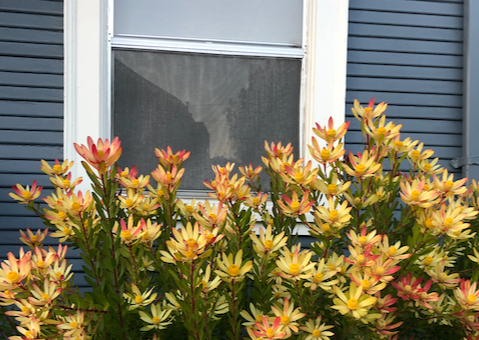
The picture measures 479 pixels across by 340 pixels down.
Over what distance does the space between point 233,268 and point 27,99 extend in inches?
62.6

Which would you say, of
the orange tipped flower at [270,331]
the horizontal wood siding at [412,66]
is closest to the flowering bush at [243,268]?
the orange tipped flower at [270,331]

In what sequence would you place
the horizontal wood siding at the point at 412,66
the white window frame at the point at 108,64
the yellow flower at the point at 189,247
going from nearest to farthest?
the yellow flower at the point at 189,247 < the white window frame at the point at 108,64 < the horizontal wood siding at the point at 412,66

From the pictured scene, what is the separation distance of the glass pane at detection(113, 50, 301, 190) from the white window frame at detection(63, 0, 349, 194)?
6cm

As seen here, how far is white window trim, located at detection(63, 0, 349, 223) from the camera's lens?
80.0 inches

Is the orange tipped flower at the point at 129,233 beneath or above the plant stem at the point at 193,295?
above

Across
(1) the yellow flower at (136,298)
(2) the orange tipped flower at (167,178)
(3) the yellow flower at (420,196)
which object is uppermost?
(2) the orange tipped flower at (167,178)

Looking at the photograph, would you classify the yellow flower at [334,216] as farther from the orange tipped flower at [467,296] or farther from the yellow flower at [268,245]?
the orange tipped flower at [467,296]

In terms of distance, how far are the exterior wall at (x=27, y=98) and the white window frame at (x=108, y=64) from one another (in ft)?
0.28

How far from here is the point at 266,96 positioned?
7.44 feet

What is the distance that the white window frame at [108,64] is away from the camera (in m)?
2.03

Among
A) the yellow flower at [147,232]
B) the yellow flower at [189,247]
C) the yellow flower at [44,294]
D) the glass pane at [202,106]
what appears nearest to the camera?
the yellow flower at [189,247]

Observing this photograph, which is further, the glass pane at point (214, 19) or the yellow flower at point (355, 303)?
the glass pane at point (214, 19)

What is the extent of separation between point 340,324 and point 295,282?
1.06 feet

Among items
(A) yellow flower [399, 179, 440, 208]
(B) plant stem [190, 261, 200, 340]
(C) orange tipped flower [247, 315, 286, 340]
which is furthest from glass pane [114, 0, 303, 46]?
(C) orange tipped flower [247, 315, 286, 340]
